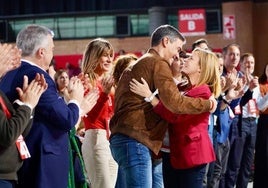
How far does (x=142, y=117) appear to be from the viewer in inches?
160

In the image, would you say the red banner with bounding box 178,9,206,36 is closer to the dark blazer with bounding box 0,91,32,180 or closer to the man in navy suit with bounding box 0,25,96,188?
the man in navy suit with bounding box 0,25,96,188

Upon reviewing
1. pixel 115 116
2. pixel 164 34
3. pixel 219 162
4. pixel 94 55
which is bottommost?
pixel 219 162

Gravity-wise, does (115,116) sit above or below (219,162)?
above

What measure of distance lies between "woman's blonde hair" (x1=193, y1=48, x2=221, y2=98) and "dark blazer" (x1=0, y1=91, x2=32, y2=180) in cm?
159

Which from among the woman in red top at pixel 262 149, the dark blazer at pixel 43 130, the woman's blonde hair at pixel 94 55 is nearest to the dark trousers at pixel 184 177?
the woman's blonde hair at pixel 94 55

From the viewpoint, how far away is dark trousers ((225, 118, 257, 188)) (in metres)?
6.62

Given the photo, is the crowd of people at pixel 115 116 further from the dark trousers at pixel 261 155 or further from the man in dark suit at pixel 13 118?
the dark trousers at pixel 261 155

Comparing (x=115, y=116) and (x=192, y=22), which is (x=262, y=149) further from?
(x=192, y=22)

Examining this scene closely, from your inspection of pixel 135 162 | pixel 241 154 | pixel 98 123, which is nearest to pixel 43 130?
pixel 135 162

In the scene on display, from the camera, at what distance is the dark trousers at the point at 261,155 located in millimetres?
6758

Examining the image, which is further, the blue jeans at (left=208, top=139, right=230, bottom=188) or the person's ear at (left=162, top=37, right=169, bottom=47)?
the blue jeans at (left=208, top=139, right=230, bottom=188)

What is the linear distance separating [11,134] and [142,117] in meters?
1.20

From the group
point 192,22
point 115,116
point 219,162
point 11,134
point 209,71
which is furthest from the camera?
point 192,22

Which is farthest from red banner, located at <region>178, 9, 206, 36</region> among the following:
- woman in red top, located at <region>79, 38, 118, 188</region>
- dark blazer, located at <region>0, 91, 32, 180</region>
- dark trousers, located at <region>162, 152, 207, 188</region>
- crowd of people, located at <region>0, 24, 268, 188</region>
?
dark blazer, located at <region>0, 91, 32, 180</region>
